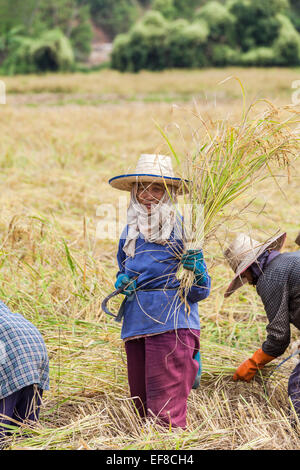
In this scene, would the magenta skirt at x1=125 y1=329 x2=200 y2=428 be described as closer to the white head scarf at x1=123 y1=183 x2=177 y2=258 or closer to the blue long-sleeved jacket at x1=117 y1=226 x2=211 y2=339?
the blue long-sleeved jacket at x1=117 y1=226 x2=211 y2=339

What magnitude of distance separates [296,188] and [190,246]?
449cm

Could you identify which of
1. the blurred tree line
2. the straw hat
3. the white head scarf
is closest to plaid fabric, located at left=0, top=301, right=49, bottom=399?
the white head scarf

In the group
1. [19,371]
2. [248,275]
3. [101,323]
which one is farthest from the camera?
[101,323]

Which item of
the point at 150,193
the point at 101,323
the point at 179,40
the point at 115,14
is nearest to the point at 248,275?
the point at 150,193

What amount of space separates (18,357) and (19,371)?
0.05 m

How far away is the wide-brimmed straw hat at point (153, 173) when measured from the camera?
81.0 inches

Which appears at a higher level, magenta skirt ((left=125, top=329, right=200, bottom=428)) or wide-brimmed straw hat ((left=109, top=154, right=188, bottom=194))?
wide-brimmed straw hat ((left=109, top=154, right=188, bottom=194))

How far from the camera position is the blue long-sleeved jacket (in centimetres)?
205

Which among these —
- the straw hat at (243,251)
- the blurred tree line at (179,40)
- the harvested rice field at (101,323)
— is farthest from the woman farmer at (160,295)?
the blurred tree line at (179,40)

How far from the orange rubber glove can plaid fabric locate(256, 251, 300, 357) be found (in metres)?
0.04

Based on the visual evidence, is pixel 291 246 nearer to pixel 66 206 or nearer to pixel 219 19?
pixel 66 206

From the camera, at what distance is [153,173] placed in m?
2.08

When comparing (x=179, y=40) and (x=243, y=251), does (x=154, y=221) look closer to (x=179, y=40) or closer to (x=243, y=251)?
(x=243, y=251)

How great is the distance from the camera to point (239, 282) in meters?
2.46
